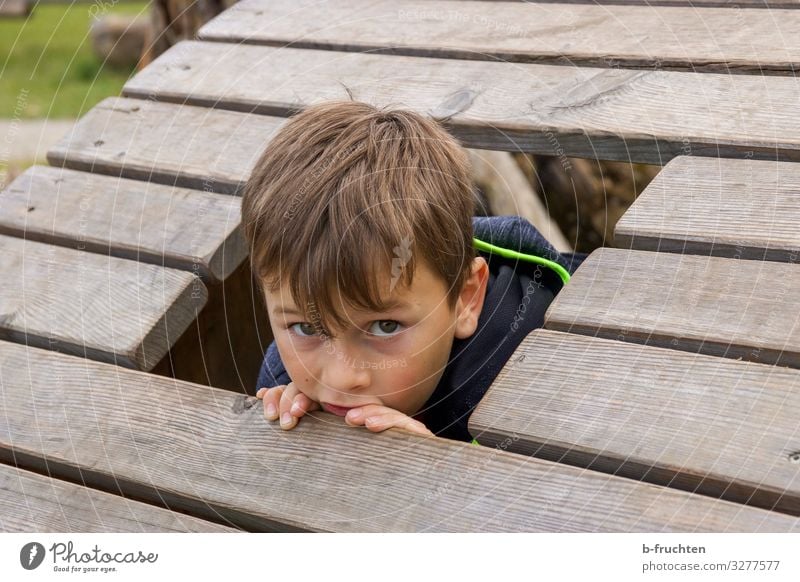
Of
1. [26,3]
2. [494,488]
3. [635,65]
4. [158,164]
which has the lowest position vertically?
[26,3]

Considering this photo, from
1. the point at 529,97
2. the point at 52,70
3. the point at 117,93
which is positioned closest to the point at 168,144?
the point at 529,97

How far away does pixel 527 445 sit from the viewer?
4.21 feet

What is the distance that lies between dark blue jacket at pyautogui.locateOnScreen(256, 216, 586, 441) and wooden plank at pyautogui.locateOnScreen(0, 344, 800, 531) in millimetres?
350

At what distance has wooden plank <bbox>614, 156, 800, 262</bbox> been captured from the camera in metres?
1.47

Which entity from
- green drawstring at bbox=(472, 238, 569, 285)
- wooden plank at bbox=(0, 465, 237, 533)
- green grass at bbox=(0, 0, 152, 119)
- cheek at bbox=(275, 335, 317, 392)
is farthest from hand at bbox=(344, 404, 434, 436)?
green grass at bbox=(0, 0, 152, 119)

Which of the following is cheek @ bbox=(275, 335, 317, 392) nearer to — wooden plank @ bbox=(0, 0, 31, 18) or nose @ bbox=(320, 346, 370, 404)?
nose @ bbox=(320, 346, 370, 404)

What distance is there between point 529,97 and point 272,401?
80 cm

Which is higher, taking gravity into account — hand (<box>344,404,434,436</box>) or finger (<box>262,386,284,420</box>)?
hand (<box>344,404,434,436</box>)

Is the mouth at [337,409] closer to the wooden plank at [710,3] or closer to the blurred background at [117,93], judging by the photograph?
the blurred background at [117,93]

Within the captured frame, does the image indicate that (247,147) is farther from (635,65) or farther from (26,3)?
(26,3)

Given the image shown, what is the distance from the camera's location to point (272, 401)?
1.49 meters

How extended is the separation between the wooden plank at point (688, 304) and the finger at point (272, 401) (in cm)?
42
